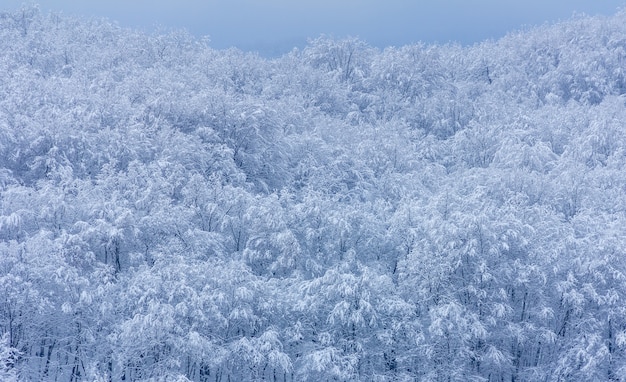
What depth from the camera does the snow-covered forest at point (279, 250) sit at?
1972cm

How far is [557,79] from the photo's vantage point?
4950cm

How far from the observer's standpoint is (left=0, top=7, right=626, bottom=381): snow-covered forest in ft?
64.7

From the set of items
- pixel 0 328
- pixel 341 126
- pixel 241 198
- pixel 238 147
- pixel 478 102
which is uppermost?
pixel 478 102

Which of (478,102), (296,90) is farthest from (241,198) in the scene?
(478,102)

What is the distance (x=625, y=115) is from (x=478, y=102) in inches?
409

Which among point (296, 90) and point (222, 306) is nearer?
point (222, 306)

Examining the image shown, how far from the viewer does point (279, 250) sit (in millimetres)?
24016

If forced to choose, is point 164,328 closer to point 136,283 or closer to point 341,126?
point 136,283

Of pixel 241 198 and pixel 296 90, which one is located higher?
pixel 296 90

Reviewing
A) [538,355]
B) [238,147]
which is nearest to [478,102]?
[238,147]

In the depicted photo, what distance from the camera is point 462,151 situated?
120ft

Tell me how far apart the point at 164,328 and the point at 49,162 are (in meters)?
10.0

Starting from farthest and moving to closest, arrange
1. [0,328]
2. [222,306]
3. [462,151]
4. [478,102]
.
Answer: [478,102] → [462,151] → [222,306] → [0,328]

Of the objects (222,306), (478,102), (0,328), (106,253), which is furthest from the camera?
(478,102)
